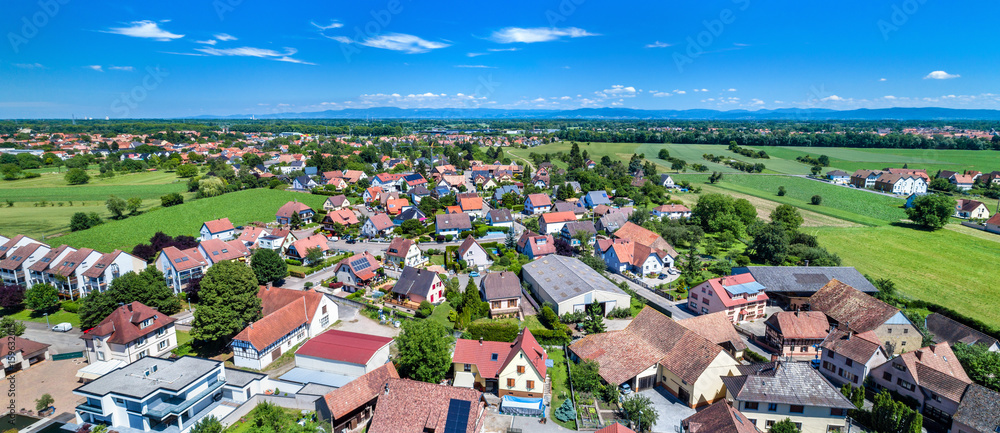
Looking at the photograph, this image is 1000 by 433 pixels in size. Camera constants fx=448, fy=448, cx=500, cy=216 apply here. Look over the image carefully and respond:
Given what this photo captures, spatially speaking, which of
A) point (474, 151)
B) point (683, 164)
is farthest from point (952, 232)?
point (474, 151)

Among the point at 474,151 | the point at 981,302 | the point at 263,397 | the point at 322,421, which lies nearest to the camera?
the point at 322,421

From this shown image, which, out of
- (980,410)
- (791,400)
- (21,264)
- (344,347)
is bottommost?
(791,400)

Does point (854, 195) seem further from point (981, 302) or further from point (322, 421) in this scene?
point (322, 421)

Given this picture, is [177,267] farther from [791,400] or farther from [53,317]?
[791,400]

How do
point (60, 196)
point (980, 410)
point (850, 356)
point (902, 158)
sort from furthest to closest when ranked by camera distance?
point (902, 158), point (60, 196), point (850, 356), point (980, 410)

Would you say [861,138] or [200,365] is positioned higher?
[861,138]

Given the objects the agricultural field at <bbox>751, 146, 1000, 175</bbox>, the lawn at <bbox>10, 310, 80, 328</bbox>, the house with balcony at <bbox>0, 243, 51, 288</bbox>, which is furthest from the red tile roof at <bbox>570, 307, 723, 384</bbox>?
the agricultural field at <bbox>751, 146, 1000, 175</bbox>

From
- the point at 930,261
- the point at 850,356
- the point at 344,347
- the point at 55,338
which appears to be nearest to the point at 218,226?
the point at 55,338
